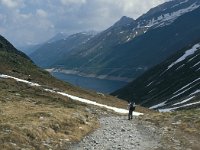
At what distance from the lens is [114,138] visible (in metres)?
32.7

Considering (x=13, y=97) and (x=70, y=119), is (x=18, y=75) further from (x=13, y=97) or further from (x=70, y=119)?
(x=70, y=119)

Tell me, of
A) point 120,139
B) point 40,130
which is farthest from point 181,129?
point 40,130

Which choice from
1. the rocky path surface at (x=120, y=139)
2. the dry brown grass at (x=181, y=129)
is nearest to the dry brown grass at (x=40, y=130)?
the rocky path surface at (x=120, y=139)

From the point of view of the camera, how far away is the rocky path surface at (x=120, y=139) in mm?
29094

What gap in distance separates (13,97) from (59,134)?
87.1 feet

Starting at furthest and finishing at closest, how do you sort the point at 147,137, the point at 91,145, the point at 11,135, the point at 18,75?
the point at 18,75 → the point at 147,137 → the point at 91,145 → the point at 11,135

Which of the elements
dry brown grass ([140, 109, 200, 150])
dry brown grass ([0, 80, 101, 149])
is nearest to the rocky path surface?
dry brown grass ([0, 80, 101, 149])

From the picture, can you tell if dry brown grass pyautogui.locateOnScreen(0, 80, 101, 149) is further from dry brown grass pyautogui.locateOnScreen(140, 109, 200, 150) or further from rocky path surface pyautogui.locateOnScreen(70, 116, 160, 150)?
dry brown grass pyautogui.locateOnScreen(140, 109, 200, 150)

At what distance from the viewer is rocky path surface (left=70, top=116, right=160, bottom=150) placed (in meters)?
29.1

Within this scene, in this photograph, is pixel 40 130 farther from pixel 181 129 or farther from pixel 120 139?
pixel 181 129

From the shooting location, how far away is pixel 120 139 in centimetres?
3228

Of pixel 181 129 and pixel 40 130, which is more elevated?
pixel 181 129

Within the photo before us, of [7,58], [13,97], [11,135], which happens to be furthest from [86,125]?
[7,58]

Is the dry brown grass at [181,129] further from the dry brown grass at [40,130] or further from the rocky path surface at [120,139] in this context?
the dry brown grass at [40,130]
